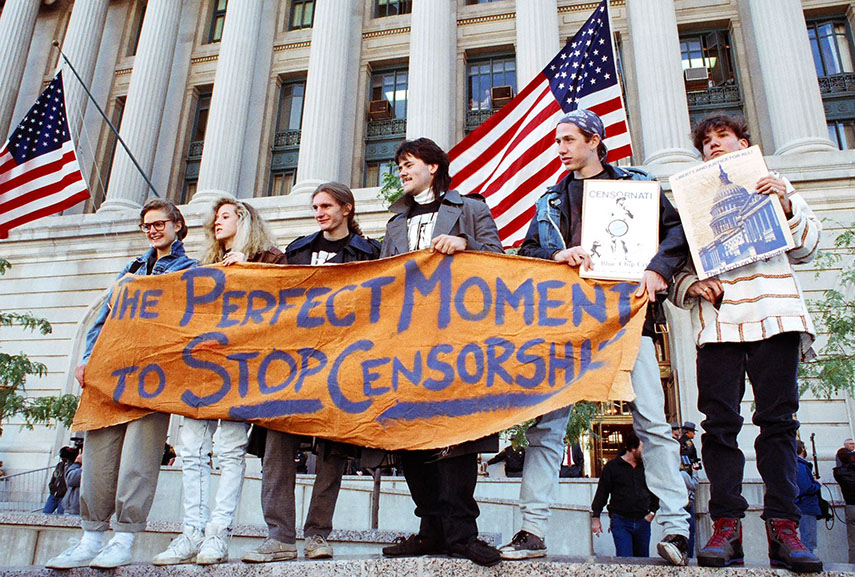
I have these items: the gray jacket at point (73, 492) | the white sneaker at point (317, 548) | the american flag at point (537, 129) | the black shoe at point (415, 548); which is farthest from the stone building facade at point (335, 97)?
the white sneaker at point (317, 548)

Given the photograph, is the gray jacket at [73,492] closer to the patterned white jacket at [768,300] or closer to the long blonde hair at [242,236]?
the long blonde hair at [242,236]

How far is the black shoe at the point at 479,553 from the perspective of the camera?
327 cm

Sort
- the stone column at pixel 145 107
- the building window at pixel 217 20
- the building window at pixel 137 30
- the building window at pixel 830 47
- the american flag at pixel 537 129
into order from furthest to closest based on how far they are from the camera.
A: the building window at pixel 137 30 → the building window at pixel 217 20 → the stone column at pixel 145 107 → the building window at pixel 830 47 → the american flag at pixel 537 129

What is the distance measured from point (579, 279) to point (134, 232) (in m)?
19.2

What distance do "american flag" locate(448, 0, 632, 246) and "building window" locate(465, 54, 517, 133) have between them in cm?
1235

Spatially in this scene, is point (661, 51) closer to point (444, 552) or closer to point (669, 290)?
point (669, 290)

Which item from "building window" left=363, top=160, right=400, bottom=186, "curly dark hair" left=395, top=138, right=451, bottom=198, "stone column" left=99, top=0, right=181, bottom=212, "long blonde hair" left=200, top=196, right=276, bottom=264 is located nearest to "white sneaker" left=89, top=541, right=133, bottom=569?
"long blonde hair" left=200, top=196, right=276, bottom=264

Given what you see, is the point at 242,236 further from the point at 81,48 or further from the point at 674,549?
the point at 81,48

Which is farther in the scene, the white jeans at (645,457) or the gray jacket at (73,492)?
the gray jacket at (73,492)

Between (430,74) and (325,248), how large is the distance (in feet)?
54.0

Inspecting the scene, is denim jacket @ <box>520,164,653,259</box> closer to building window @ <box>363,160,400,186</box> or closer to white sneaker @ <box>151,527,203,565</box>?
white sneaker @ <box>151,527,203,565</box>

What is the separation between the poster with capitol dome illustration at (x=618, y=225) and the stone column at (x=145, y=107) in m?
20.5

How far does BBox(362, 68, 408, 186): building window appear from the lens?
23062mm

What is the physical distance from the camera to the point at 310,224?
1933 cm
